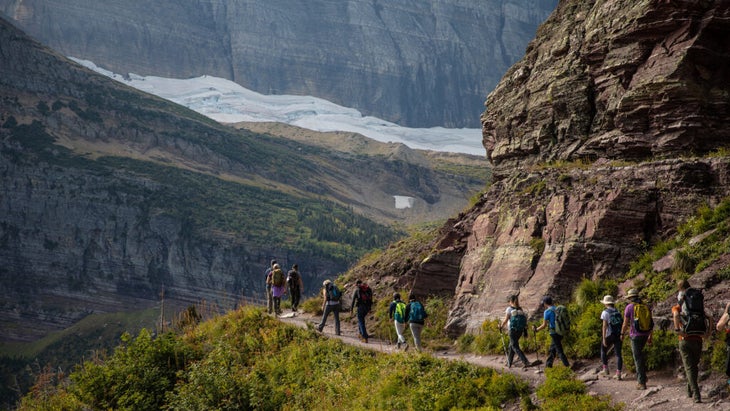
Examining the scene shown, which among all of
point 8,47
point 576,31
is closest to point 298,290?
point 576,31

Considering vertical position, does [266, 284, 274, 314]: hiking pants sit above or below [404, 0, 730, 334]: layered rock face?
below

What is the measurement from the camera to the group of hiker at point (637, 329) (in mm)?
13086

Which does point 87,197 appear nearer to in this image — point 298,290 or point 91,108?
point 91,108

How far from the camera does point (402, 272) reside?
87.3 feet

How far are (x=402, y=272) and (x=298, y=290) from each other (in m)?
4.17

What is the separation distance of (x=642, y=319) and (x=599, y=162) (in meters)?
8.35

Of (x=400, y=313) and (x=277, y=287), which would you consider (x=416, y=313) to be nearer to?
(x=400, y=313)

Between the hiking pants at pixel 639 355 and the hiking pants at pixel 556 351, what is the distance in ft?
6.07

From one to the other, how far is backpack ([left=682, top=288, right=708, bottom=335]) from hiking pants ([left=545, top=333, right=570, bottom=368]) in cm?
323

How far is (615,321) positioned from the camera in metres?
15.1

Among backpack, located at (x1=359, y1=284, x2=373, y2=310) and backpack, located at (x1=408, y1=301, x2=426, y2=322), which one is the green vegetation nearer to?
backpack, located at (x1=408, y1=301, x2=426, y2=322)

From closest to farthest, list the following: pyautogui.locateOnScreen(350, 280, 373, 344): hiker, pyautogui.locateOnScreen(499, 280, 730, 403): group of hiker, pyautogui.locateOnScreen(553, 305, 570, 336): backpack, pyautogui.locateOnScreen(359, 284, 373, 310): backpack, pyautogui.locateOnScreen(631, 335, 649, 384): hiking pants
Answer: pyautogui.locateOnScreen(499, 280, 730, 403): group of hiker < pyautogui.locateOnScreen(631, 335, 649, 384): hiking pants < pyautogui.locateOnScreen(553, 305, 570, 336): backpack < pyautogui.locateOnScreen(350, 280, 373, 344): hiker < pyautogui.locateOnScreen(359, 284, 373, 310): backpack

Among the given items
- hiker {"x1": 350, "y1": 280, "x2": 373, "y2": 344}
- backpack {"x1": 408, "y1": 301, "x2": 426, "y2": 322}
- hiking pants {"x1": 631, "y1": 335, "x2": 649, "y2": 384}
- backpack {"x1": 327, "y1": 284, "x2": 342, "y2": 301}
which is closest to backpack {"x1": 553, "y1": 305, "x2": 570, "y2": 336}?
hiking pants {"x1": 631, "y1": 335, "x2": 649, "y2": 384}

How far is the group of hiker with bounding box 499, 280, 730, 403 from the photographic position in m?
13.1
